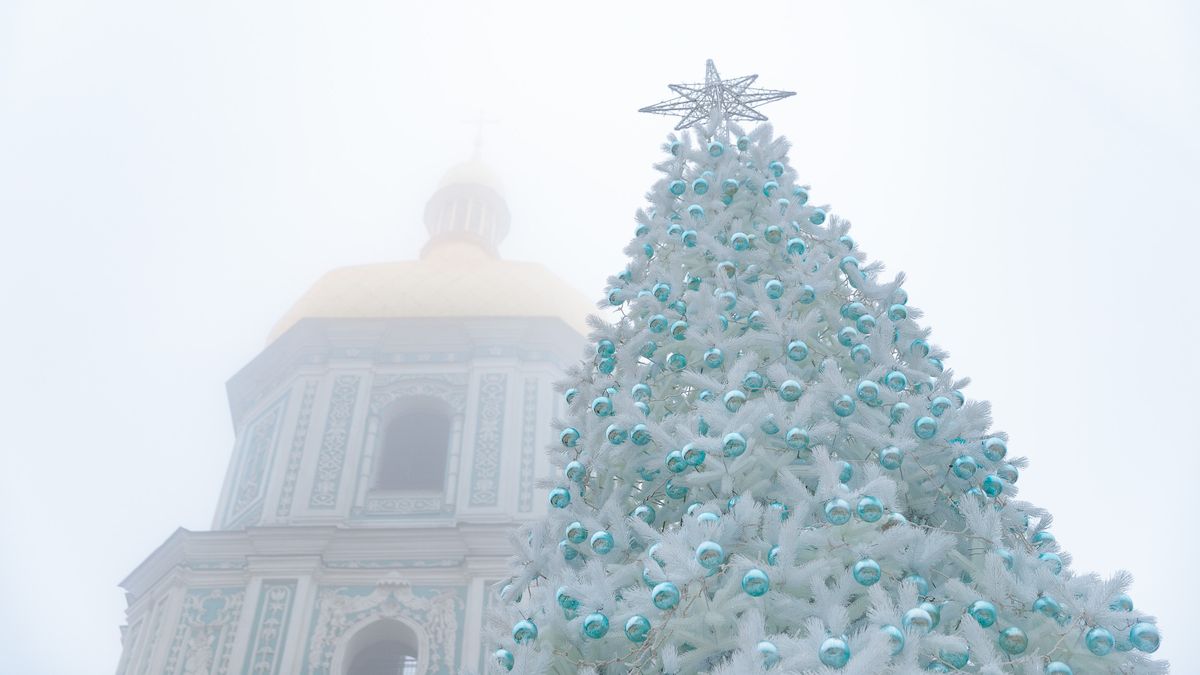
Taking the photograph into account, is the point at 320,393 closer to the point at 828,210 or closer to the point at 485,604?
the point at 485,604

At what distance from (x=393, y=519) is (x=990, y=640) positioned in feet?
38.7

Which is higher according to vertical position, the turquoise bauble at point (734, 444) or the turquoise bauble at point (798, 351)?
the turquoise bauble at point (798, 351)

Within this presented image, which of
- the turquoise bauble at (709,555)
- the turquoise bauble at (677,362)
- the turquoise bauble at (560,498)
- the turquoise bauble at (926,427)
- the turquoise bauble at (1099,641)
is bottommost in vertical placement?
the turquoise bauble at (1099,641)

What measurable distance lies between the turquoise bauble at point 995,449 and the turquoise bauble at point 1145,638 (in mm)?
778

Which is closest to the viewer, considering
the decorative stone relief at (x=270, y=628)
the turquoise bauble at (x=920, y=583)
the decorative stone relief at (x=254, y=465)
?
the turquoise bauble at (x=920, y=583)

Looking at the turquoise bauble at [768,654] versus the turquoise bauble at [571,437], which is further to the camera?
the turquoise bauble at [571,437]

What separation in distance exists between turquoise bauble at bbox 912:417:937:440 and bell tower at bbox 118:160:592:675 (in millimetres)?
9091

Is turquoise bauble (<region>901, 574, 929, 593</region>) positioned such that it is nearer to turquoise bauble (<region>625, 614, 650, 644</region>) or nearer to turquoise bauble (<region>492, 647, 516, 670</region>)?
turquoise bauble (<region>625, 614, 650, 644</region>)

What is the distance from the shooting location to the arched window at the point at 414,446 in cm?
1521

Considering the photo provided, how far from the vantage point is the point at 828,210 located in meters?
5.24

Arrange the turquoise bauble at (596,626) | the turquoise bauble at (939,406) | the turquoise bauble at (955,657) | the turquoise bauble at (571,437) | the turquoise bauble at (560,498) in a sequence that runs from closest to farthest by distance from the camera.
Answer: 1. the turquoise bauble at (955,657)
2. the turquoise bauble at (596,626)
3. the turquoise bauble at (939,406)
4. the turquoise bauble at (560,498)
5. the turquoise bauble at (571,437)

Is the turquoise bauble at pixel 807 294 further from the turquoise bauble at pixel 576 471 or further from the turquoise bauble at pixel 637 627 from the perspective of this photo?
the turquoise bauble at pixel 637 627

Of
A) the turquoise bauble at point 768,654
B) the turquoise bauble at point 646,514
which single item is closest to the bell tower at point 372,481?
the turquoise bauble at point 646,514

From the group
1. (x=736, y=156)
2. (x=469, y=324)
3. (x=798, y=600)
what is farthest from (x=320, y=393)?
(x=798, y=600)
